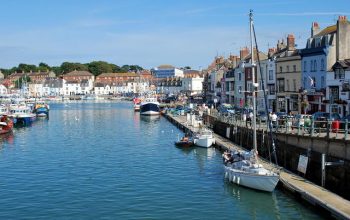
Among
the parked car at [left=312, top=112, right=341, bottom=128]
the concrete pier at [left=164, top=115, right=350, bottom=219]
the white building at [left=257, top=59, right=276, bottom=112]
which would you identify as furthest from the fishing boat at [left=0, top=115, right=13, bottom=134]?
the concrete pier at [left=164, top=115, right=350, bottom=219]

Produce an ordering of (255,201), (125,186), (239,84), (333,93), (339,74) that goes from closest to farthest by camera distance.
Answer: (255,201)
(125,186)
(339,74)
(333,93)
(239,84)

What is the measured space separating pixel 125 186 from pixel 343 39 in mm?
30072

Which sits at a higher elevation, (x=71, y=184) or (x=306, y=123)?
(x=306, y=123)

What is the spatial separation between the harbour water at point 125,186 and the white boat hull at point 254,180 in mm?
464

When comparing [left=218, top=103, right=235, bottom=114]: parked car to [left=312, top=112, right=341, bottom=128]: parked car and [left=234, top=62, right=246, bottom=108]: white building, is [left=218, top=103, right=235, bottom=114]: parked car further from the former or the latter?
[left=312, top=112, right=341, bottom=128]: parked car

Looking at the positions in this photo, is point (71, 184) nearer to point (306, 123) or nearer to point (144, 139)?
point (306, 123)

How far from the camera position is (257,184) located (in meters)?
32.4

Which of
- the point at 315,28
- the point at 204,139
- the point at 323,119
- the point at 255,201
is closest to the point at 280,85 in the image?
the point at 315,28

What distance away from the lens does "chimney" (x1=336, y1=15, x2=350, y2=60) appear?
53.1 metres

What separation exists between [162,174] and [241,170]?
330 inches

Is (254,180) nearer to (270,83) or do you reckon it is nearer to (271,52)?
(270,83)

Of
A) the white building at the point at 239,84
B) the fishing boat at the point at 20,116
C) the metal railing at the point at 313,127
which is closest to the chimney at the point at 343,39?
the metal railing at the point at 313,127

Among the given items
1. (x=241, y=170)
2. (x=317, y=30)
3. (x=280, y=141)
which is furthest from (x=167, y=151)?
(x=317, y=30)

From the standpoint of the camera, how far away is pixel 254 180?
32.4 m
